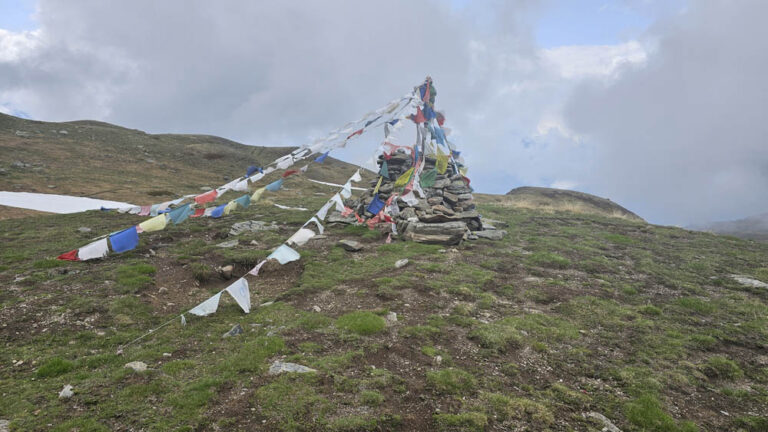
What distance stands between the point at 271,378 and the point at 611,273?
45.0 feet

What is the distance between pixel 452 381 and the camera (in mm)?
6277

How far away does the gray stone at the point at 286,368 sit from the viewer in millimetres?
6371

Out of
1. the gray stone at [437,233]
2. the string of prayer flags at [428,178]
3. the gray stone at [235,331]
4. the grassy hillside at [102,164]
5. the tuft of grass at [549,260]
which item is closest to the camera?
the gray stone at [235,331]

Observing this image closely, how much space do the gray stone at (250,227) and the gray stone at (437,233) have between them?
25.4 ft

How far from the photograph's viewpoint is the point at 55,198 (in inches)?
936

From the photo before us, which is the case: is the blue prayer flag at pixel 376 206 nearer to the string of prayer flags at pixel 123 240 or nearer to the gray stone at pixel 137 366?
the string of prayer flags at pixel 123 240

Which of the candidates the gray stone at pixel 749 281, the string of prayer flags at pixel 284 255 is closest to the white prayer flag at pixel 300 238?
the string of prayer flags at pixel 284 255

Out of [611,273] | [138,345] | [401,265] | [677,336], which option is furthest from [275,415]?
[611,273]

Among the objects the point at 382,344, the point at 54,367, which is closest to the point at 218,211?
the point at 54,367

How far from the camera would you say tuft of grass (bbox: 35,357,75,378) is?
246 inches

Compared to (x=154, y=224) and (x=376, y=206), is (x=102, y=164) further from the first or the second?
(x=376, y=206)

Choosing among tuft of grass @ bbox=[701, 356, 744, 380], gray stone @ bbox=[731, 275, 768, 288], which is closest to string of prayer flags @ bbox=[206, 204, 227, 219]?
tuft of grass @ bbox=[701, 356, 744, 380]

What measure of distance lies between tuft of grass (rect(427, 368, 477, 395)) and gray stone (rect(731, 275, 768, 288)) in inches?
525

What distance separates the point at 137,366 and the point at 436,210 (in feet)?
48.8
